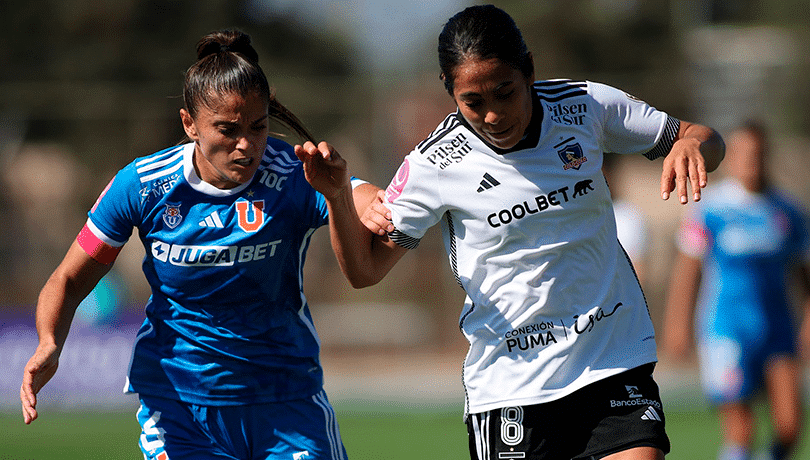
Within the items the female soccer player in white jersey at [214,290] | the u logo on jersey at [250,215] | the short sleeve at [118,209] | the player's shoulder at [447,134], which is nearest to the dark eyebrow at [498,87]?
the player's shoulder at [447,134]

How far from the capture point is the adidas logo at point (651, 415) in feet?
11.6

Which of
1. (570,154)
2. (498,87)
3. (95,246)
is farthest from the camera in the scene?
(95,246)

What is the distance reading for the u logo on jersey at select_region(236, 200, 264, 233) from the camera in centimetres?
388

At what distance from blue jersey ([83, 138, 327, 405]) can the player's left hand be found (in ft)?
4.20

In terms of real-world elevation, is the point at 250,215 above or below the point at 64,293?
above

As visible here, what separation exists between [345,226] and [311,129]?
626 inches

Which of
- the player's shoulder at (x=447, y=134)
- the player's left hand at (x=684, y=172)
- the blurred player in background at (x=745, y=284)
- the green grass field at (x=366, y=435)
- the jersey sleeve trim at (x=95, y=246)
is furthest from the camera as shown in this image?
the green grass field at (x=366, y=435)

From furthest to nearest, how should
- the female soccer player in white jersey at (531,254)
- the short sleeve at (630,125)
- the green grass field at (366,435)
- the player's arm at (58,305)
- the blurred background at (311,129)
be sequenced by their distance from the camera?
the blurred background at (311,129)
the green grass field at (366,435)
the player's arm at (58,305)
the short sleeve at (630,125)
the female soccer player in white jersey at (531,254)

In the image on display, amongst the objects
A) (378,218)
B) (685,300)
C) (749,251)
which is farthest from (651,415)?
(749,251)

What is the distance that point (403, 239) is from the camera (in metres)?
3.69

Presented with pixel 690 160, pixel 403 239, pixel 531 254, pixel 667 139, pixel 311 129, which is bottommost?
pixel 531 254

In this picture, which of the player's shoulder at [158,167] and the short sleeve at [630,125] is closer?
the short sleeve at [630,125]

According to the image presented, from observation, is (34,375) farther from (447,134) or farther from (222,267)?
(447,134)

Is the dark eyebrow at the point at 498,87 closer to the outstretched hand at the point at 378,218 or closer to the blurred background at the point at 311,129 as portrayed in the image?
the outstretched hand at the point at 378,218
